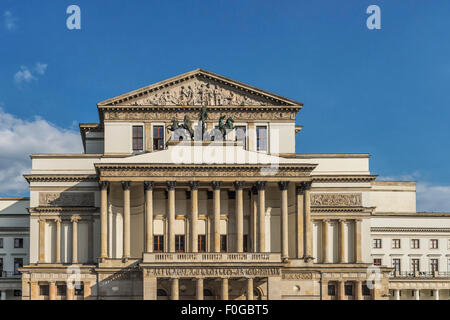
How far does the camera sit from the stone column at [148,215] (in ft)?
235

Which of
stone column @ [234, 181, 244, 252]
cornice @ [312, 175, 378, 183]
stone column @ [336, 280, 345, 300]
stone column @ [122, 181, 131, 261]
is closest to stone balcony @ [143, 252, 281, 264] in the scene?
stone column @ [234, 181, 244, 252]

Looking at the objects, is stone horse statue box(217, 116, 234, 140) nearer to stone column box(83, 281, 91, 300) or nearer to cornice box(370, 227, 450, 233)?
stone column box(83, 281, 91, 300)

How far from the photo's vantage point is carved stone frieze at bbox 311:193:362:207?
3078 inches

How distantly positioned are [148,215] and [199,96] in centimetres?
1521

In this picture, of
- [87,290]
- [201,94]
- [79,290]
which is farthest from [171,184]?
[79,290]

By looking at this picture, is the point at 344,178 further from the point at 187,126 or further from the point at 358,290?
the point at 187,126

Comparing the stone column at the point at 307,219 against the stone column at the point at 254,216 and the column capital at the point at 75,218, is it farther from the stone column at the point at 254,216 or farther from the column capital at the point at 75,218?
the column capital at the point at 75,218

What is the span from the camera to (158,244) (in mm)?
75500

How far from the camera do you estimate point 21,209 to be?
283 ft

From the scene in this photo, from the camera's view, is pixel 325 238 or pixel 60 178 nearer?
pixel 60 178

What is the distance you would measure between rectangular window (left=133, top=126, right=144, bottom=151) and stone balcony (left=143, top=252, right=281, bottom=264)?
16010 millimetres

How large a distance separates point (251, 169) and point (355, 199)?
1271 centimetres
